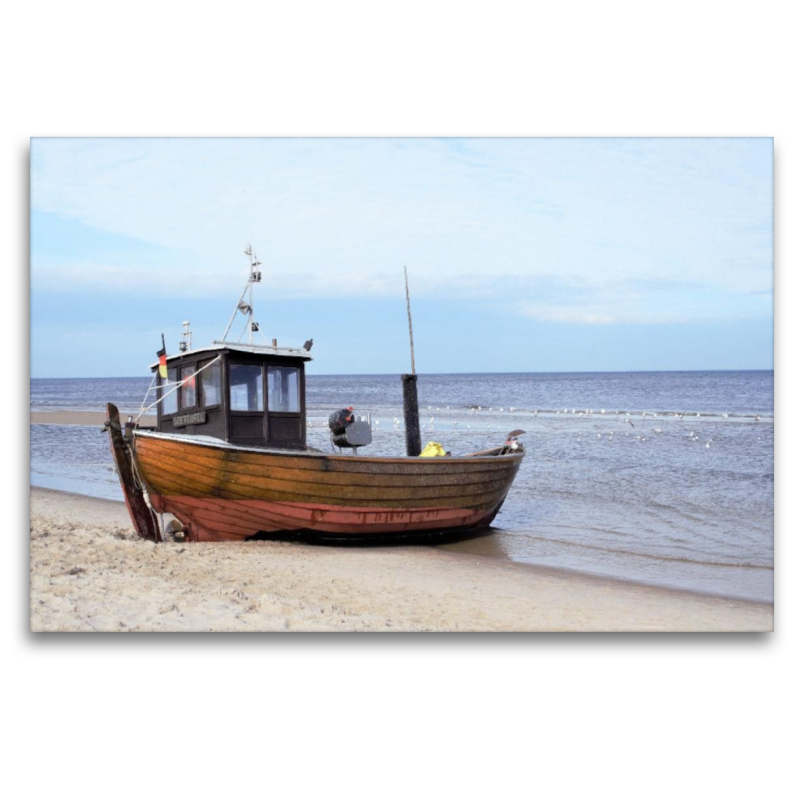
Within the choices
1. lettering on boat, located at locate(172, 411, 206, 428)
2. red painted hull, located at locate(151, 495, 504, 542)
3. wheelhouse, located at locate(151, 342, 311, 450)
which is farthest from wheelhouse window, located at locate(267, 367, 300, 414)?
red painted hull, located at locate(151, 495, 504, 542)

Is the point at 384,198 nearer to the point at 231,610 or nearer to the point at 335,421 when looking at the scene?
the point at 335,421

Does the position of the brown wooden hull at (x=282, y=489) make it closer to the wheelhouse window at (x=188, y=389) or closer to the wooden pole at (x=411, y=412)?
the wheelhouse window at (x=188, y=389)

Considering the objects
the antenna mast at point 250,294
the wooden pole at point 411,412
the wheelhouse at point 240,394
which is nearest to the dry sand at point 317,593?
the wheelhouse at point 240,394

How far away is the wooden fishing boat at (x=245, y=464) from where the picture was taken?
7020 mm

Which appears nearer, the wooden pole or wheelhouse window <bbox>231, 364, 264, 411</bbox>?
wheelhouse window <bbox>231, 364, 264, 411</bbox>

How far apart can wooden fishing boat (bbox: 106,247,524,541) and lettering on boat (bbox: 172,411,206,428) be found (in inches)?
0.6

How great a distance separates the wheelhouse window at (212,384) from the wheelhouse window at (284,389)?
454 mm

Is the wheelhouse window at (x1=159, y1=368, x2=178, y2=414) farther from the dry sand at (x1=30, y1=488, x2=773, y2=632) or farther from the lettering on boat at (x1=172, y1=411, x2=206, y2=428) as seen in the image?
the dry sand at (x1=30, y1=488, x2=773, y2=632)

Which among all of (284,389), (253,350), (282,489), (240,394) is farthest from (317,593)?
(253,350)

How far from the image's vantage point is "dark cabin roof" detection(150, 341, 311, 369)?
7109 millimetres

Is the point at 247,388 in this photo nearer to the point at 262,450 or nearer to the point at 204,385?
the point at 204,385

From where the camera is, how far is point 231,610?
550cm

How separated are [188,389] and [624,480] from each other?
7.91 meters

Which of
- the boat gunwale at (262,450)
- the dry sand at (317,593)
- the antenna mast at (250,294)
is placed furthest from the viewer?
the antenna mast at (250,294)
